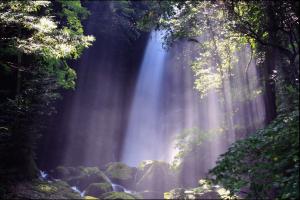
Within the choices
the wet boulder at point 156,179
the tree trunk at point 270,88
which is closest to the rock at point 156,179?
the wet boulder at point 156,179

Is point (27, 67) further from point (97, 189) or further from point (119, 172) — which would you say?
point (119, 172)

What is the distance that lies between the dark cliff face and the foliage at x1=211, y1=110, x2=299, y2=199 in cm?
1970

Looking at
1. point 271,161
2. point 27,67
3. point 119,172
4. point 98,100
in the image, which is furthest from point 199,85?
point 98,100

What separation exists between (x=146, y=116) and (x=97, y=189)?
54.2 feet

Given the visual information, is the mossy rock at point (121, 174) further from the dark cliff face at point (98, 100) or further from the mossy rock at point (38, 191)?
the mossy rock at point (38, 191)

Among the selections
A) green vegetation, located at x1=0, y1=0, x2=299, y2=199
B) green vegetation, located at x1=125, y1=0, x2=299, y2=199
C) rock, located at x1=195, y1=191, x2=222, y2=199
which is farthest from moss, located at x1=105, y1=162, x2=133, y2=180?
rock, located at x1=195, y1=191, x2=222, y2=199

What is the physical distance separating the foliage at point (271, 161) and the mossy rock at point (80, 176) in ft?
48.5

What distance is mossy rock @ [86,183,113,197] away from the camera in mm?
16250

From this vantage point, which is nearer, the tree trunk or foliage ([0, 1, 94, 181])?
foliage ([0, 1, 94, 181])

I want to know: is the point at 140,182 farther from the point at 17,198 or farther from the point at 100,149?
the point at 17,198

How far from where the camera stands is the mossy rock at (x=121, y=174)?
64.8ft

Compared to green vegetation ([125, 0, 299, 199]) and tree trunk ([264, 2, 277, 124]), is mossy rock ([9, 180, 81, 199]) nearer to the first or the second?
green vegetation ([125, 0, 299, 199])

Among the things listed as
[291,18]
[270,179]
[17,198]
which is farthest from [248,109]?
[270,179]

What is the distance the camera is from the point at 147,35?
32812 millimetres
